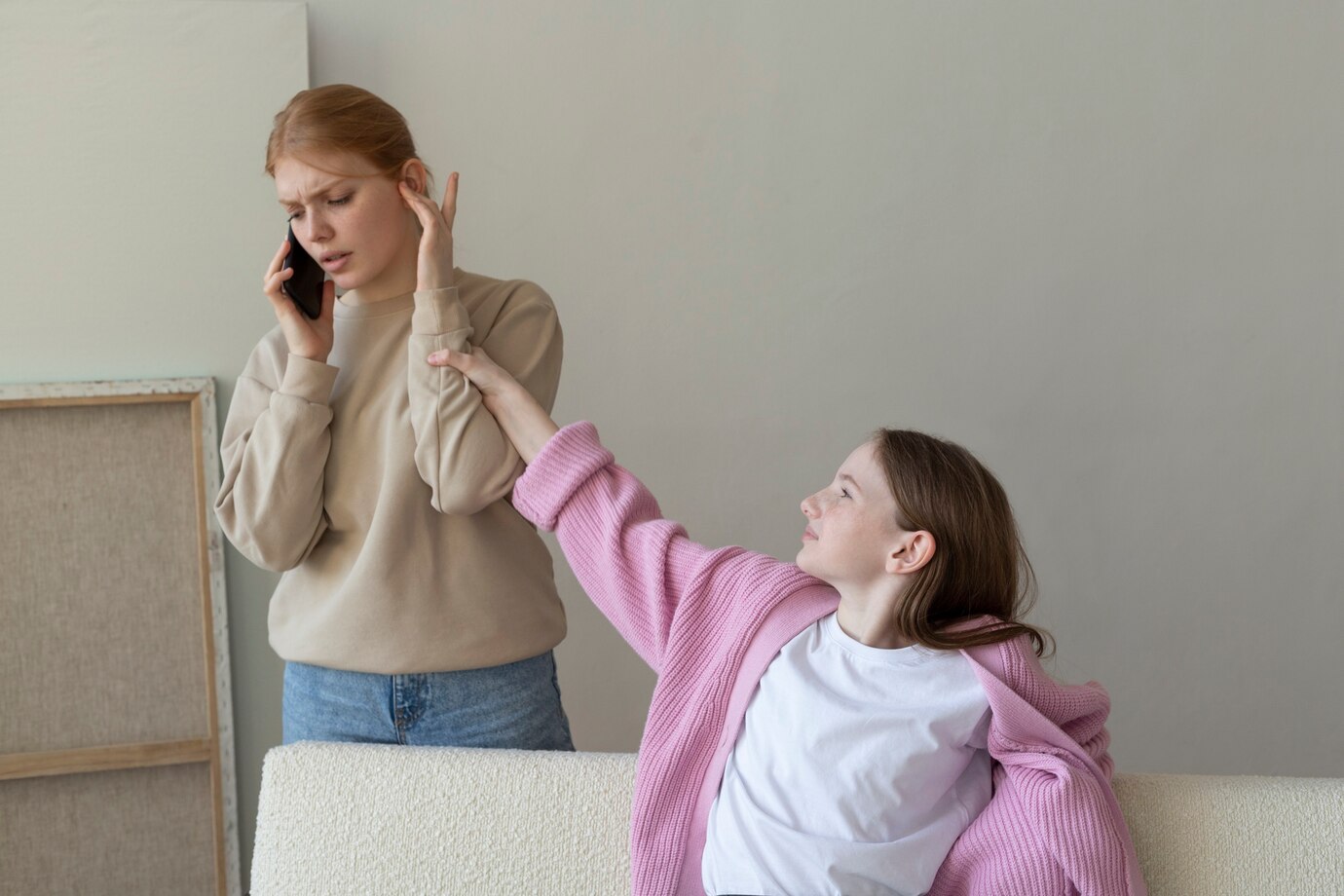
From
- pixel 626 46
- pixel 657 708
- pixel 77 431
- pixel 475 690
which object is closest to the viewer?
pixel 657 708

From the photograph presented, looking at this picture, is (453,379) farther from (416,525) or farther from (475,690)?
(475,690)

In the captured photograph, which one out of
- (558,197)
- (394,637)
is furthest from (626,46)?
(394,637)

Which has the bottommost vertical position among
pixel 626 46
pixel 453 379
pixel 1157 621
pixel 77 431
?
pixel 1157 621

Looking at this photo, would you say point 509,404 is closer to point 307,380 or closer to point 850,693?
point 307,380

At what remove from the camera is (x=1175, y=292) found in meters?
2.59

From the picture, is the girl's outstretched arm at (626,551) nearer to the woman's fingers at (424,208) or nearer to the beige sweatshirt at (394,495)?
the beige sweatshirt at (394,495)

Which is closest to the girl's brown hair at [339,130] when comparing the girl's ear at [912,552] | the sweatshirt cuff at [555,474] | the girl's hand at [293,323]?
the girl's hand at [293,323]

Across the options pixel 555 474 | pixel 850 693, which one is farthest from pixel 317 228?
pixel 850 693

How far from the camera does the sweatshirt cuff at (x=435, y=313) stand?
1464mm

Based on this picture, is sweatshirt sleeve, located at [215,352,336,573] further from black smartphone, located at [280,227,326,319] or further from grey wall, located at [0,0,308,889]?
grey wall, located at [0,0,308,889]

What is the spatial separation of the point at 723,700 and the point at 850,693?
145 millimetres

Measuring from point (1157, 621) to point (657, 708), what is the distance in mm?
1655

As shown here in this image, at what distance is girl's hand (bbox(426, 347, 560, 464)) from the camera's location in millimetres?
1468

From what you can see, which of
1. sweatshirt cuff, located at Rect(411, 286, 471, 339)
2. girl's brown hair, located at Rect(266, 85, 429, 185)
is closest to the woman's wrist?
sweatshirt cuff, located at Rect(411, 286, 471, 339)
